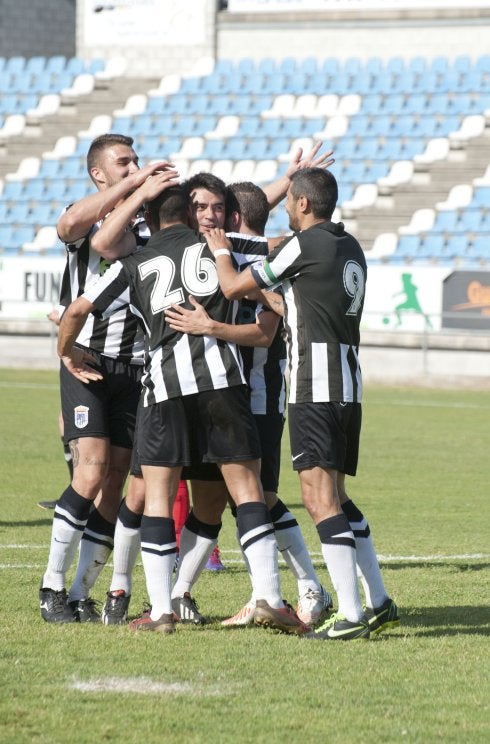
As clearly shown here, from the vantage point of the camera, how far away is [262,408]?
5777 mm

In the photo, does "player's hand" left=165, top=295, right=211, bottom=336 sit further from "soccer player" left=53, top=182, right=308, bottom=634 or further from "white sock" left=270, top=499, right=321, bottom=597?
"white sock" left=270, top=499, right=321, bottom=597

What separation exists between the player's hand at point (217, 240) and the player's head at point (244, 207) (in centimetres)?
41

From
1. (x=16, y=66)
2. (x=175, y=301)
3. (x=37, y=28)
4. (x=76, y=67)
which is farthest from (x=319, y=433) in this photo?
(x=37, y=28)

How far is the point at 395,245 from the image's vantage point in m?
24.5

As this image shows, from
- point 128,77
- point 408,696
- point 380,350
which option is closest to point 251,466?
point 408,696

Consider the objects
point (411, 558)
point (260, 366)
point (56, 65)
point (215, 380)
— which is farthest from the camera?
point (56, 65)

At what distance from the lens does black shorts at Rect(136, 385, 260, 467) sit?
5191mm

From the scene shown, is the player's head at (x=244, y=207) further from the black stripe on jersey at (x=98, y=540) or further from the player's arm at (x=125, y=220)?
the black stripe on jersey at (x=98, y=540)

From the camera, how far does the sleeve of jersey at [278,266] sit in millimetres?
5070

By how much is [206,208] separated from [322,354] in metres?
0.86

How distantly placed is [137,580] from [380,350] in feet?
51.9

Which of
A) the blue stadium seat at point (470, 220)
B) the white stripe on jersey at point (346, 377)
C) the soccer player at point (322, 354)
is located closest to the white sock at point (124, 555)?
the soccer player at point (322, 354)

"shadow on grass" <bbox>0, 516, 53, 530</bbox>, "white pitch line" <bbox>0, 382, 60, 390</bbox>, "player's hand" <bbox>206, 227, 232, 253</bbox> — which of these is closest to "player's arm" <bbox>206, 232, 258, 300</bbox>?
"player's hand" <bbox>206, 227, 232, 253</bbox>

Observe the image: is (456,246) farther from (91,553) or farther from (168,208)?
(168,208)
